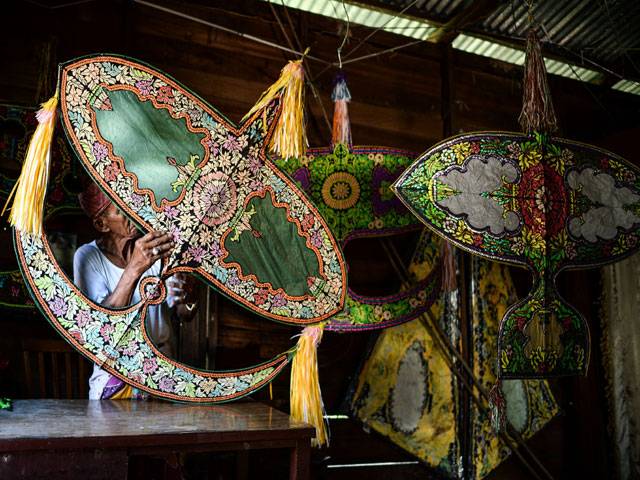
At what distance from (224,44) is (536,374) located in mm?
2310

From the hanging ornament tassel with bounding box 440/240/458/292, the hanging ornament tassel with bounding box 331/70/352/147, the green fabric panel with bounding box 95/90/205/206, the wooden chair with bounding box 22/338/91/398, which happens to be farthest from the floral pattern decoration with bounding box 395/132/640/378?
the wooden chair with bounding box 22/338/91/398

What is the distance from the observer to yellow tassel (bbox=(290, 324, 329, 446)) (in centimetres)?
215

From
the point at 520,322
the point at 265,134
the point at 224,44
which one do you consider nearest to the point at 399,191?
the point at 265,134

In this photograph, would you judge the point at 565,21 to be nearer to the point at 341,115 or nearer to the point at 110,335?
the point at 341,115

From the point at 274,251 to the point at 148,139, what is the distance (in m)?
0.63

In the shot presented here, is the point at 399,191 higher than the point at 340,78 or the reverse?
the reverse

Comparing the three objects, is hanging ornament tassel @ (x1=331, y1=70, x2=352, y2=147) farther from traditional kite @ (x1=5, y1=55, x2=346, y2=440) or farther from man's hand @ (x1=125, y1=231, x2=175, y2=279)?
man's hand @ (x1=125, y1=231, x2=175, y2=279)

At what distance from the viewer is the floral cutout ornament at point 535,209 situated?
2336mm

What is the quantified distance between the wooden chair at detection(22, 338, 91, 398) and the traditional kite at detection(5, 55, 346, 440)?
1.99 ft

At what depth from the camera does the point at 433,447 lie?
3.06 metres

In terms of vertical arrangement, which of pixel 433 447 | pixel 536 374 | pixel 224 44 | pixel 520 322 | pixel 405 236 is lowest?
pixel 433 447

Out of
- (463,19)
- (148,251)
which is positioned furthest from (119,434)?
(463,19)

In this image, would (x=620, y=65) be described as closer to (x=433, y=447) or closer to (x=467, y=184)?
(x=467, y=184)

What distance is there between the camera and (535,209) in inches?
95.6
